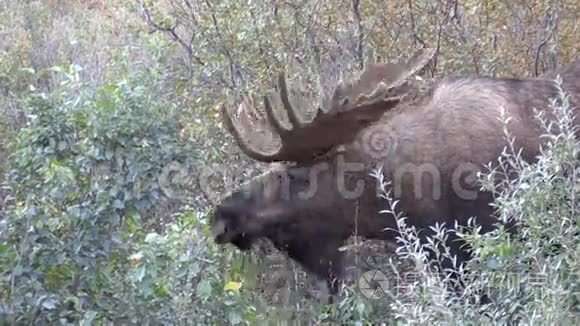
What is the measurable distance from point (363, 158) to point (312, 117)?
364 millimetres

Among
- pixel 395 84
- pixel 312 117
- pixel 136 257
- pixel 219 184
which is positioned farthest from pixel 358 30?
pixel 136 257

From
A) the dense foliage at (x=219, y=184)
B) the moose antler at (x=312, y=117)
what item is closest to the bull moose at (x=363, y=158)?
the moose antler at (x=312, y=117)

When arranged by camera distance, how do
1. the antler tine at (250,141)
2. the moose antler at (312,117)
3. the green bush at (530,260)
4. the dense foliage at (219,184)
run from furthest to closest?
1. the antler tine at (250,141)
2. the moose antler at (312,117)
3. the dense foliage at (219,184)
4. the green bush at (530,260)

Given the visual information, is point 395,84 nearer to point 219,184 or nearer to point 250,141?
point 250,141

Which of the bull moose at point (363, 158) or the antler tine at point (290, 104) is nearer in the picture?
the antler tine at point (290, 104)

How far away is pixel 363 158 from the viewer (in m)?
5.38

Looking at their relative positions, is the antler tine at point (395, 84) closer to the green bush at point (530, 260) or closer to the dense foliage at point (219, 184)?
the dense foliage at point (219, 184)

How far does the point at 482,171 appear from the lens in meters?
5.22

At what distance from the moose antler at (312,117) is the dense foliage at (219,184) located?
299 millimetres

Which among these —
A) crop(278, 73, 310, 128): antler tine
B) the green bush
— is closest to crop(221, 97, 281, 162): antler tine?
crop(278, 73, 310, 128): antler tine

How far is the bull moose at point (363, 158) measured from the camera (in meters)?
5.23

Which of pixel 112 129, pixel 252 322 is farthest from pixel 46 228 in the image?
pixel 252 322

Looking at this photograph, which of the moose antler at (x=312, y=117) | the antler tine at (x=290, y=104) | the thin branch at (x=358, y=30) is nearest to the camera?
the antler tine at (x=290, y=104)

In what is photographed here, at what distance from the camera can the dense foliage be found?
386 centimetres
